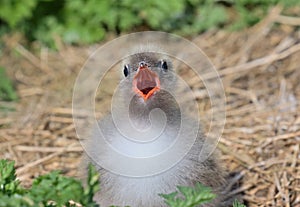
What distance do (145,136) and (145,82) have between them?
27 cm

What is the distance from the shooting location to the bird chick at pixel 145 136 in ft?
10.2

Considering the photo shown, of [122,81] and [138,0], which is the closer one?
[122,81]

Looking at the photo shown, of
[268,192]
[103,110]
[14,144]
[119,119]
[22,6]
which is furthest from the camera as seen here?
[22,6]

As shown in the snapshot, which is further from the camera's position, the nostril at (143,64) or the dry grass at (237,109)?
the dry grass at (237,109)

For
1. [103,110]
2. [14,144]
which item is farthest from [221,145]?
[14,144]

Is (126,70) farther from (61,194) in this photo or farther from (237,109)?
(237,109)

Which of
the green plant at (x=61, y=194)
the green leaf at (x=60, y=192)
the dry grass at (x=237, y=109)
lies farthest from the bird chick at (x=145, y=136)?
the dry grass at (x=237, y=109)

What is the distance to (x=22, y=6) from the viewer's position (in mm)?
5922

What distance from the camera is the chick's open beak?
315 cm

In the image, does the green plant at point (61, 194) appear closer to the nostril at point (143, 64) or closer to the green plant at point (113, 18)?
the nostril at point (143, 64)

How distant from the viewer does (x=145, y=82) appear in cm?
317

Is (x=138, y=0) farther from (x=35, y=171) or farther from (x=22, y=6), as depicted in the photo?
(x=35, y=171)

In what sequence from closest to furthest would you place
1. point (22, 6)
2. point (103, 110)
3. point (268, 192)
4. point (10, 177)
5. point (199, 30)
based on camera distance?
1. point (10, 177)
2. point (268, 192)
3. point (103, 110)
4. point (22, 6)
5. point (199, 30)

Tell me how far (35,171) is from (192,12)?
108 inches
